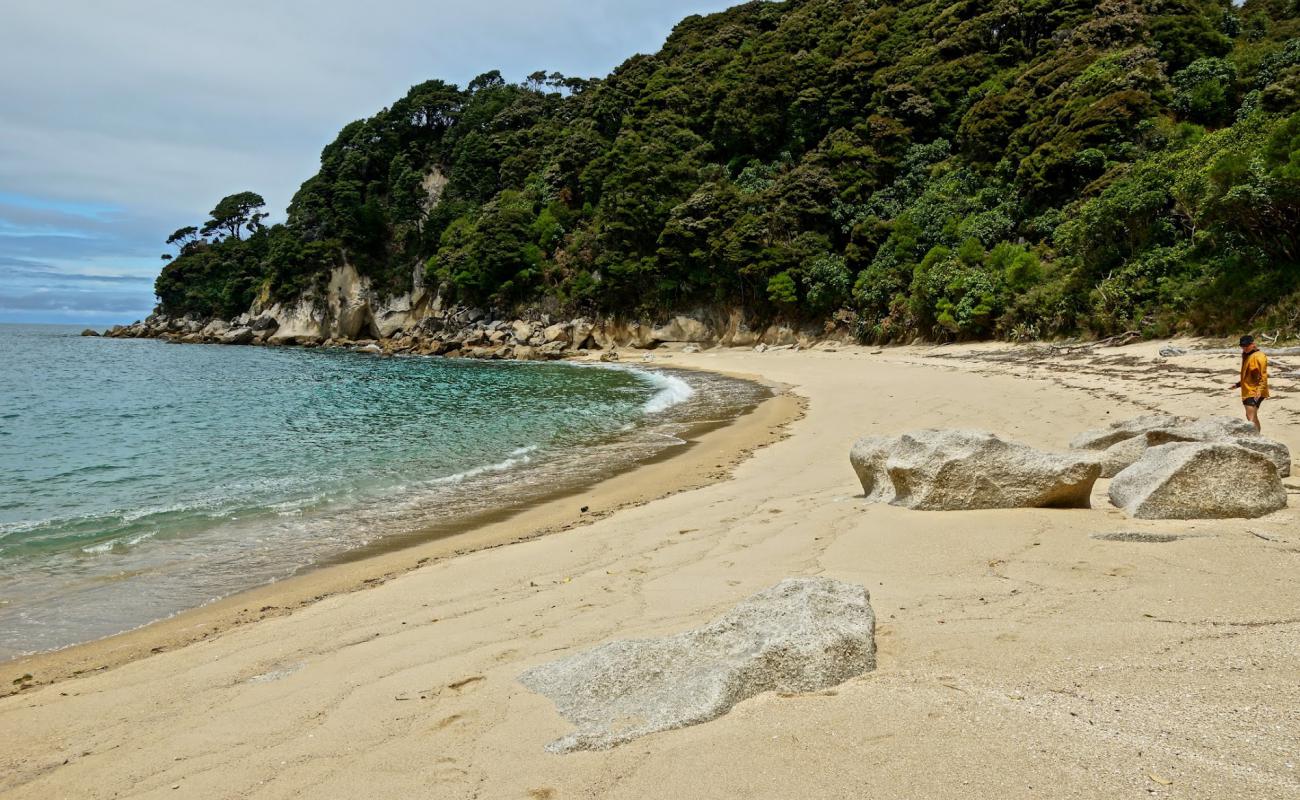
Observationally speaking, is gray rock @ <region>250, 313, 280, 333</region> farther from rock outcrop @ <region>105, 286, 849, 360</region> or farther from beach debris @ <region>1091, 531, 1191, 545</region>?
beach debris @ <region>1091, 531, 1191, 545</region>

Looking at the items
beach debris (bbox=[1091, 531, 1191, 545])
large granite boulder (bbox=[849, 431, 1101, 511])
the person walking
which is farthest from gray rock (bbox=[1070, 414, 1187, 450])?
beach debris (bbox=[1091, 531, 1191, 545])

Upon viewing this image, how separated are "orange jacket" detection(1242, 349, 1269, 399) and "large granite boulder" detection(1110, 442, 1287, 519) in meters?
4.53

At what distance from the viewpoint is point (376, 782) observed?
112 inches

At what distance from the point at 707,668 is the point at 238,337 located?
83.3m

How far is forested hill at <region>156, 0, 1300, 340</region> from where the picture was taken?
22422 mm

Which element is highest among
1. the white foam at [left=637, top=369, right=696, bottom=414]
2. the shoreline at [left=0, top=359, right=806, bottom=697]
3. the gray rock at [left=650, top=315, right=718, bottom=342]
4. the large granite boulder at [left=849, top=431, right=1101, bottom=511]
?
the gray rock at [left=650, top=315, right=718, bottom=342]

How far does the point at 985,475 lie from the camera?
6035 mm

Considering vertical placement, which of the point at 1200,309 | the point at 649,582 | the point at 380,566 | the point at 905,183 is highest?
the point at 905,183

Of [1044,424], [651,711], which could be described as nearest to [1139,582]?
[651,711]

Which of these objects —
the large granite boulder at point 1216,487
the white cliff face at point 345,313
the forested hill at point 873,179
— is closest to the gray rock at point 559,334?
the forested hill at point 873,179

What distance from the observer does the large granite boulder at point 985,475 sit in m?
5.89

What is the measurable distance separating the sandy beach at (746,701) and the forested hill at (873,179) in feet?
61.8

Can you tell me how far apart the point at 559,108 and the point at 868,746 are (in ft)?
262

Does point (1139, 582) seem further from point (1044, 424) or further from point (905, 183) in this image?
point (905, 183)
